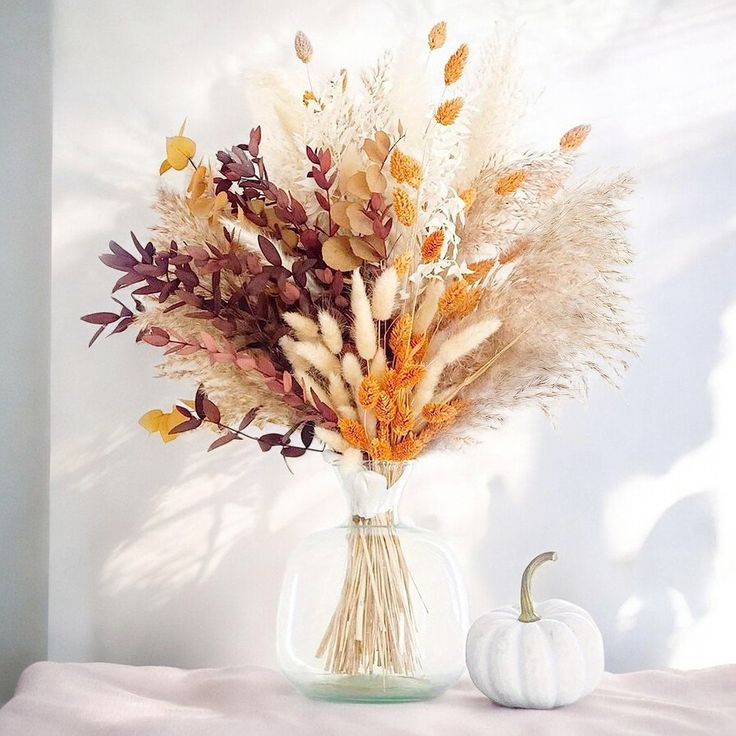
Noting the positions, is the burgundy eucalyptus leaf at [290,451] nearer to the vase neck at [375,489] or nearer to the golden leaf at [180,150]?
the vase neck at [375,489]

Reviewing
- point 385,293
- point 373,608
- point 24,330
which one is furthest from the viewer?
point 24,330

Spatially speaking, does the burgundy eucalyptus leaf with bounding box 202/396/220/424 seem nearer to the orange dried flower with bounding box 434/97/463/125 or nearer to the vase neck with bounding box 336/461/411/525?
the vase neck with bounding box 336/461/411/525

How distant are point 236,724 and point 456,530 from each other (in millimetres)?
555

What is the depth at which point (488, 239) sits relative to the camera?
1035 millimetres

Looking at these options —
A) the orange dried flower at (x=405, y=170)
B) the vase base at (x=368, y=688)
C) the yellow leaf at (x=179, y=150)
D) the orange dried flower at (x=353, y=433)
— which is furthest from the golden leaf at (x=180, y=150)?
the vase base at (x=368, y=688)

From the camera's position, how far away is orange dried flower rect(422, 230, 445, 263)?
3.19ft

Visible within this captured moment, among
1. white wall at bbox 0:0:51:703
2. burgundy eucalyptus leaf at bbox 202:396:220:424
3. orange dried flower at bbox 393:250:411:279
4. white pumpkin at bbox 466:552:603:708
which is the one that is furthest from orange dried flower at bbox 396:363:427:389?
white wall at bbox 0:0:51:703

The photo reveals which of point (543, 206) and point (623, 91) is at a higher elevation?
point (623, 91)

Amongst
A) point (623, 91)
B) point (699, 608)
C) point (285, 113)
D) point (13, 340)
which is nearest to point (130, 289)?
point (13, 340)

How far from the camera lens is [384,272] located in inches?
37.4

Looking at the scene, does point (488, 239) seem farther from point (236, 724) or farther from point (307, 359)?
point (236, 724)

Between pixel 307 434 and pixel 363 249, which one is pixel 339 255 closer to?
pixel 363 249

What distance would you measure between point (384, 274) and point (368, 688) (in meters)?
0.48

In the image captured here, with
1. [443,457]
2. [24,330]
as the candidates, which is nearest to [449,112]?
[443,457]
